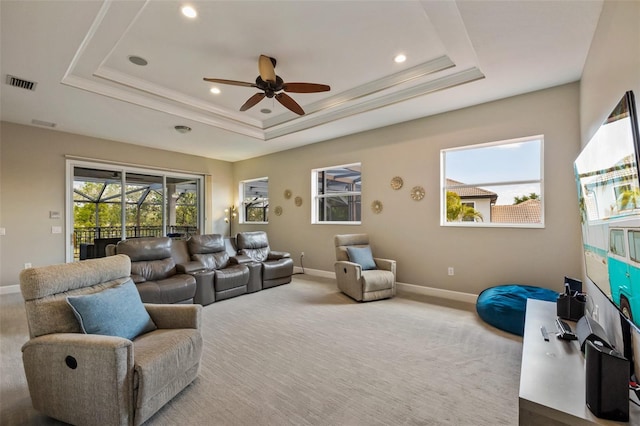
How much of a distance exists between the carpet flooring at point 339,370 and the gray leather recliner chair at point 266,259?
1.22 metres

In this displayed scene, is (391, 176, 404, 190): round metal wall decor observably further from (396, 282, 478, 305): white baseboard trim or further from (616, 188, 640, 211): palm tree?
(616, 188, 640, 211): palm tree

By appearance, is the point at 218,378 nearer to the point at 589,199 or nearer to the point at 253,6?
the point at 589,199

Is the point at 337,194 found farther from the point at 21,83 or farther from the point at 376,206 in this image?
the point at 21,83

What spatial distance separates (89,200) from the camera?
18.7ft

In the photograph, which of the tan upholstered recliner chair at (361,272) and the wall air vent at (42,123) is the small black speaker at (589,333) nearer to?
the tan upholstered recliner chair at (361,272)

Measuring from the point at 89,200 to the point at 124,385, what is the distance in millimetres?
5553

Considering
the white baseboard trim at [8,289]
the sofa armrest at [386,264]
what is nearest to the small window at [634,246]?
the sofa armrest at [386,264]

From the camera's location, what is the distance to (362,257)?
461cm

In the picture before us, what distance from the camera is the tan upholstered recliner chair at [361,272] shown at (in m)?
4.18

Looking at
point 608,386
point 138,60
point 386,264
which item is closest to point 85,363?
point 608,386

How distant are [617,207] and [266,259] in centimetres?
496

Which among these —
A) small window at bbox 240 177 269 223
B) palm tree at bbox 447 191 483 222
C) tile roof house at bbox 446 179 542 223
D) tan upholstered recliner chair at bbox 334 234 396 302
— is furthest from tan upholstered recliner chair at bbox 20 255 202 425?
small window at bbox 240 177 269 223

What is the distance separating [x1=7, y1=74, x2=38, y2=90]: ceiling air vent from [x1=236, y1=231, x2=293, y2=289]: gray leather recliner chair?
343 centimetres

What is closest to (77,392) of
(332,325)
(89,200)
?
(332,325)
